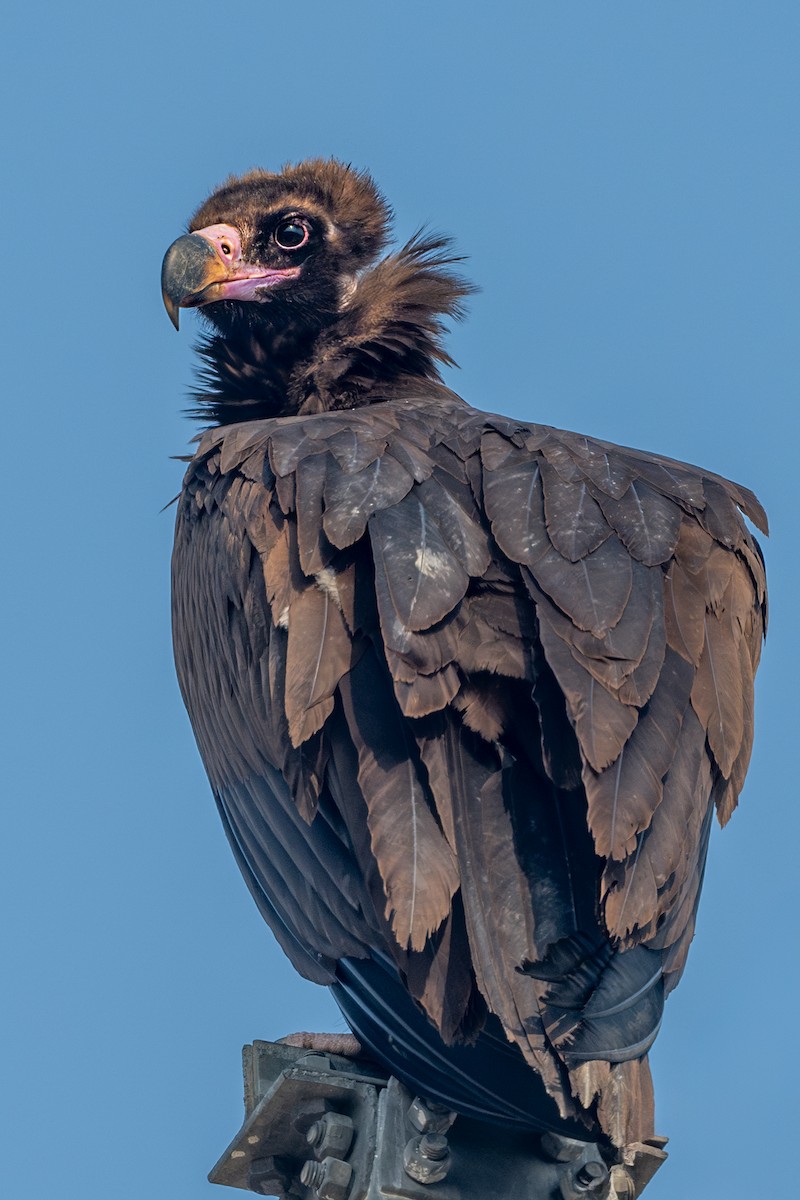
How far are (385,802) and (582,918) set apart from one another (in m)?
0.75

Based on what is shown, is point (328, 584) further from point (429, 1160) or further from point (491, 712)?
point (429, 1160)

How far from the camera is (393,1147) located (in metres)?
8.10

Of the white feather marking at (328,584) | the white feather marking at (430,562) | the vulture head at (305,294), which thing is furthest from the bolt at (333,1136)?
the vulture head at (305,294)

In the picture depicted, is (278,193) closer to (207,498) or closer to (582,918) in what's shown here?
(207,498)

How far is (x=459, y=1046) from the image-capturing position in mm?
7719

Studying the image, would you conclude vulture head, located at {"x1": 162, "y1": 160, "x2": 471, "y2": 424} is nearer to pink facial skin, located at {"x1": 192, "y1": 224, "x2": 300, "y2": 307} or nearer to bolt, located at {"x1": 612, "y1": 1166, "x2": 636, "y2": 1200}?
pink facial skin, located at {"x1": 192, "y1": 224, "x2": 300, "y2": 307}

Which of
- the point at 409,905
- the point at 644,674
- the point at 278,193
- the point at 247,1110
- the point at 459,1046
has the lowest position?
the point at 247,1110

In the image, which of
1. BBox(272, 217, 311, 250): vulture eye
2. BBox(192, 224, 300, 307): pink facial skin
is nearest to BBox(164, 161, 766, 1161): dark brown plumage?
BBox(192, 224, 300, 307): pink facial skin

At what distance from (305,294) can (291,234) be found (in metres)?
0.43

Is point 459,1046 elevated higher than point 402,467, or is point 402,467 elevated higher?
point 402,467

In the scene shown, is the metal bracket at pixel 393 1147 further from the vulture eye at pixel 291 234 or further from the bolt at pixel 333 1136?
the vulture eye at pixel 291 234

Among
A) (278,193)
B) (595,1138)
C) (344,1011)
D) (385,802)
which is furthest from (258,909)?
(278,193)

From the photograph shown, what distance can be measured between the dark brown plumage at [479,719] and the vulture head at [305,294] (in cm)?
150

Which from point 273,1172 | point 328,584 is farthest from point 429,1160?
point 328,584
